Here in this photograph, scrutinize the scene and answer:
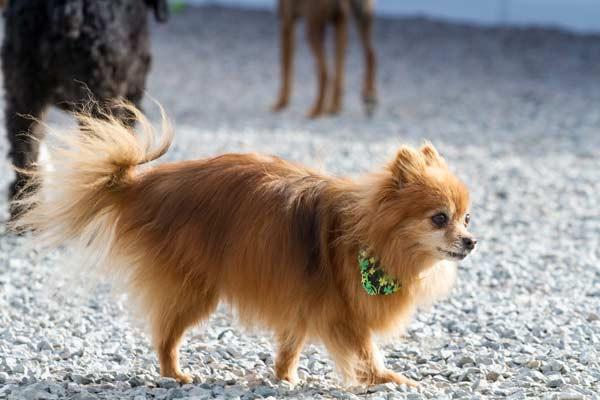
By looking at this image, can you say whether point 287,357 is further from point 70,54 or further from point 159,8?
point 159,8

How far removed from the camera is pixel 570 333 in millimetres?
4590

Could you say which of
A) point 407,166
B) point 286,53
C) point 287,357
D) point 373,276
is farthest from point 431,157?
point 286,53

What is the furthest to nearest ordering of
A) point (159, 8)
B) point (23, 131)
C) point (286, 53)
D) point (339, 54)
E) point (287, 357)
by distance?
point (286, 53)
point (339, 54)
point (159, 8)
point (23, 131)
point (287, 357)

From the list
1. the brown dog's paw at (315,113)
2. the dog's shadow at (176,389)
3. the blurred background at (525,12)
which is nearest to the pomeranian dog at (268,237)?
the dog's shadow at (176,389)

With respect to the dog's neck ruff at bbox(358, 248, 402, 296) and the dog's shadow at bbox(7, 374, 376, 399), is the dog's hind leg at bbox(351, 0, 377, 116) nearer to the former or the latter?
the dog's shadow at bbox(7, 374, 376, 399)

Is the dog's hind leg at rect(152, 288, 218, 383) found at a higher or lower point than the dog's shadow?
higher

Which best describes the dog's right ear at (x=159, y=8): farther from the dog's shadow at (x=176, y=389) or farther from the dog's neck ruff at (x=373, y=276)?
the dog's neck ruff at (x=373, y=276)

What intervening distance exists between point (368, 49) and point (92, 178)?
774 cm

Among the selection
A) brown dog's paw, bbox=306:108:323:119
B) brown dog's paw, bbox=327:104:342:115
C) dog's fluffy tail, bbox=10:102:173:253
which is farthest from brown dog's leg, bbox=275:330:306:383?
brown dog's paw, bbox=327:104:342:115

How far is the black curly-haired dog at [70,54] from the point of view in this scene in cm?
574

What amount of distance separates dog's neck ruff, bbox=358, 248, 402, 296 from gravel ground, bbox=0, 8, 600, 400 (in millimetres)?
409

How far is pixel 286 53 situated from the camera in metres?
11.6

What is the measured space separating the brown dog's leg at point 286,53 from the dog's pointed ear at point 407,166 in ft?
25.6

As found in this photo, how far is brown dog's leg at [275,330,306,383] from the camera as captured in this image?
399 cm
